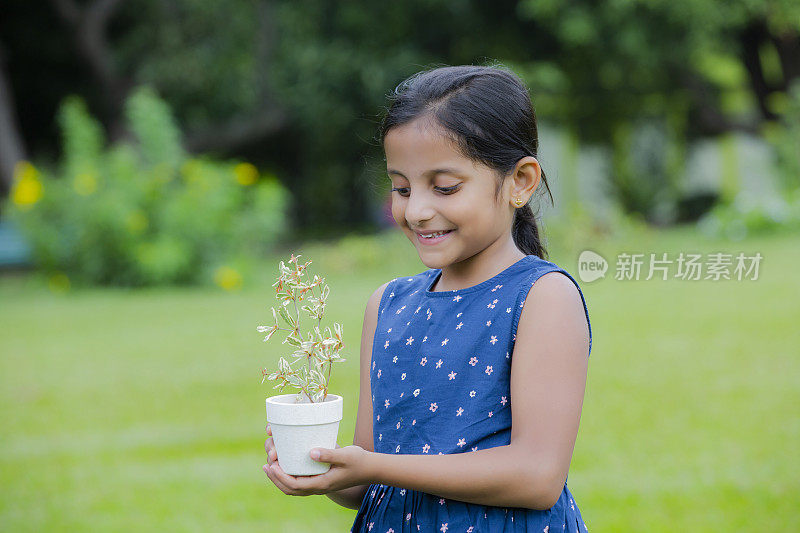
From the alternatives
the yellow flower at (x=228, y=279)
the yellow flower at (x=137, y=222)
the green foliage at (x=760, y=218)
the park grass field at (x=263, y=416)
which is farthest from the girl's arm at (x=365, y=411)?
the green foliage at (x=760, y=218)

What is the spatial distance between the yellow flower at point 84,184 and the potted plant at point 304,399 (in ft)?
31.8

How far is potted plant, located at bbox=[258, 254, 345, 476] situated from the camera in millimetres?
1500

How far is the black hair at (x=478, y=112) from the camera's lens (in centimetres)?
168

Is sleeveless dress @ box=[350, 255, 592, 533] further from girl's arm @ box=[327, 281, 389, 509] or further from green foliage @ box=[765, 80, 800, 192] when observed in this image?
green foliage @ box=[765, 80, 800, 192]

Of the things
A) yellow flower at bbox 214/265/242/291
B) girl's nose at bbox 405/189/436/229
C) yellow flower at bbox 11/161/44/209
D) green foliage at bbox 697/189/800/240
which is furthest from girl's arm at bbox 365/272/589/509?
green foliage at bbox 697/189/800/240

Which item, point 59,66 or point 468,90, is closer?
point 468,90

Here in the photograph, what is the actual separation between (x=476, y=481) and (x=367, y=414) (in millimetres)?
434

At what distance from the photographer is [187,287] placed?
10625 millimetres

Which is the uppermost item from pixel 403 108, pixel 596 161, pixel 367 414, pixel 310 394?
pixel 403 108

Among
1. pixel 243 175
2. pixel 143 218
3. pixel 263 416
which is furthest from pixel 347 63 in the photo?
pixel 263 416

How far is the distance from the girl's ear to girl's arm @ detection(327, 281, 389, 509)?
0.33 metres

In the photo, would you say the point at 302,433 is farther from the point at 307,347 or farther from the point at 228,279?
the point at 228,279

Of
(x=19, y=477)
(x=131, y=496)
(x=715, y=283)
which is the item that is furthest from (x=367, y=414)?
(x=715, y=283)

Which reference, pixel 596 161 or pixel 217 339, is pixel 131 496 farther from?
pixel 596 161
